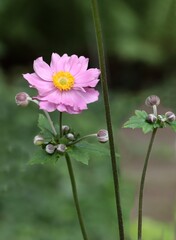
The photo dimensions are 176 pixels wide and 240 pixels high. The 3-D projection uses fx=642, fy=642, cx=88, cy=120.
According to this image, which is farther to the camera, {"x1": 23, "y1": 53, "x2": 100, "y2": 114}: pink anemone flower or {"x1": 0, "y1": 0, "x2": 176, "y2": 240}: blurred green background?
{"x1": 0, "y1": 0, "x2": 176, "y2": 240}: blurred green background

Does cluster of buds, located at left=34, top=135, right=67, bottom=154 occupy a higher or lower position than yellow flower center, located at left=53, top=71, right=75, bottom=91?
lower

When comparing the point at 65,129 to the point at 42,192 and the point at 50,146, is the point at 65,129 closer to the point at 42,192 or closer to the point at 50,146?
the point at 50,146

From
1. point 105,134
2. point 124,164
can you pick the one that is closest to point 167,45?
point 124,164

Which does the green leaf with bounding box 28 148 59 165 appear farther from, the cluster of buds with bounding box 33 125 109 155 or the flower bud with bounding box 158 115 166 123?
the flower bud with bounding box 158 115 166 123

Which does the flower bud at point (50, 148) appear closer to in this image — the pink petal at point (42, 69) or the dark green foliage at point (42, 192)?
the pink petal at point (42, 69)

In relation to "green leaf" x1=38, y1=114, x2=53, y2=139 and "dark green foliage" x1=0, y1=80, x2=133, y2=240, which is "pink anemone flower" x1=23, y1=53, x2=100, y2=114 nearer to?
"green leaf" x1=38, y1=114, x2=53, y2=139

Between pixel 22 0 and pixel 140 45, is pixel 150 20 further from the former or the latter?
pixel 22 0

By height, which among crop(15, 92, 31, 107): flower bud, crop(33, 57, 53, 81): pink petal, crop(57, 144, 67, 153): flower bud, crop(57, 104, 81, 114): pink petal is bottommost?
crop(57, 144, 67, 153): flower bud

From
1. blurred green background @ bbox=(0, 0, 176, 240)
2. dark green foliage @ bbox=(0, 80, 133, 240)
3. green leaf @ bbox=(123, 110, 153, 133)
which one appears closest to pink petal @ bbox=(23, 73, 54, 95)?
green leaf @ bbox=(123, 110, 153, 133)

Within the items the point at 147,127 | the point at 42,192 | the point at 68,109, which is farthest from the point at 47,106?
the point at 42,192
